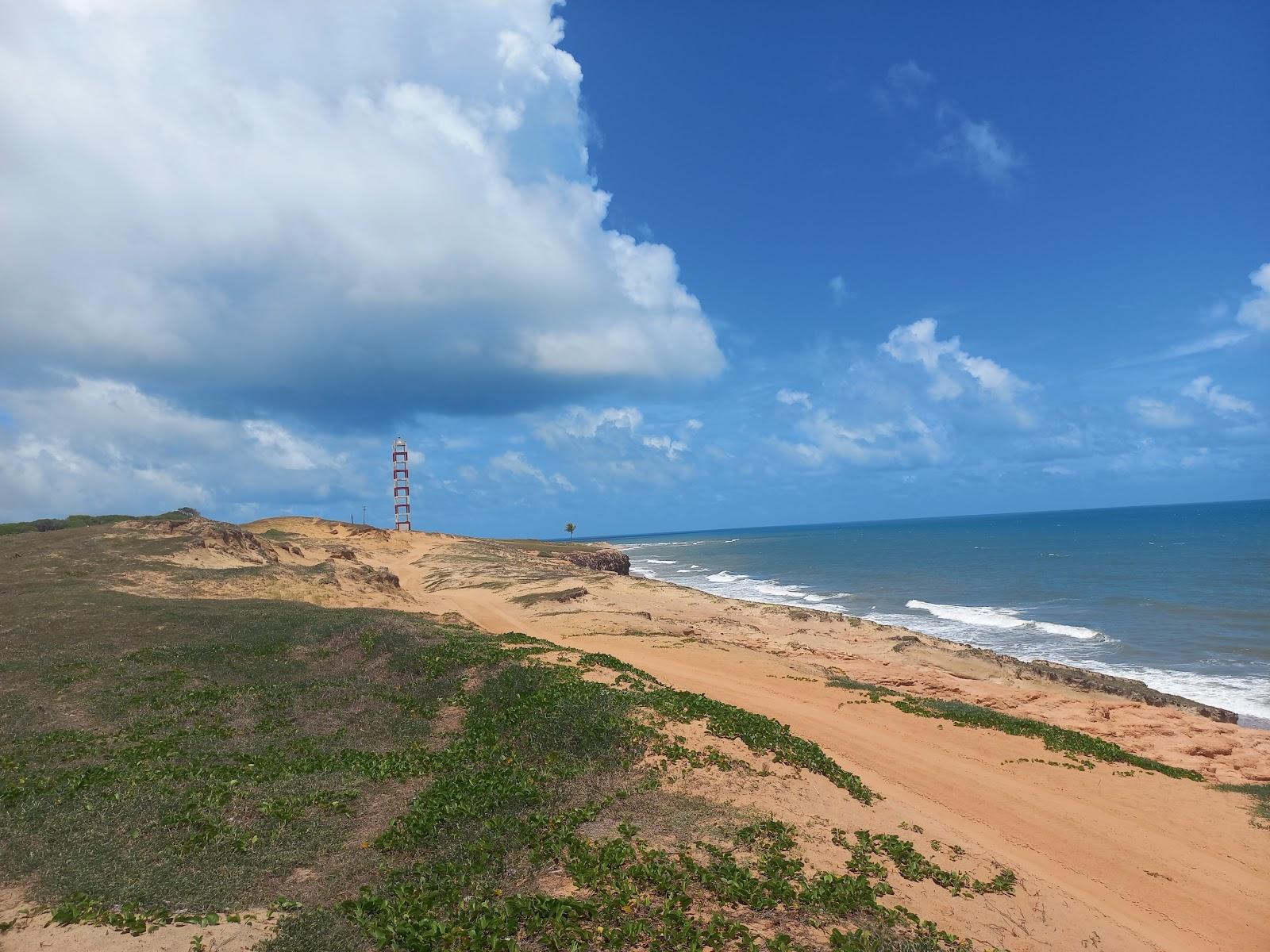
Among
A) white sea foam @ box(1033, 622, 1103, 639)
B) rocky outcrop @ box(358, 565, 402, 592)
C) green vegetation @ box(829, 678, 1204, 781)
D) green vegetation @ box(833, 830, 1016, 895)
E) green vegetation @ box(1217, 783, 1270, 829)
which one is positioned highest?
rocky outcrop @ box(358, 565, 402, 592)

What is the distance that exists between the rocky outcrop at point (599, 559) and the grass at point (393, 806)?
60440mm

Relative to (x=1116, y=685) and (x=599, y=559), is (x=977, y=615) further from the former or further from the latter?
(x=599, y=559)

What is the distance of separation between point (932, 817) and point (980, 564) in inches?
3531

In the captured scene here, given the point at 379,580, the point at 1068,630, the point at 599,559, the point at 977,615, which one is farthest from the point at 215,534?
the point at 1068,630

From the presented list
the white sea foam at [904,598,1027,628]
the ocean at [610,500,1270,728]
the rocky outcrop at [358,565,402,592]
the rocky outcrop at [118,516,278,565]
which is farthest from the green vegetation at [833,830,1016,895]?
the rocky outcrop at [118,516,278,565]

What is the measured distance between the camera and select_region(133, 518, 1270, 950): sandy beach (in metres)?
10.5

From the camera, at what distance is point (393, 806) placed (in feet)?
36.5

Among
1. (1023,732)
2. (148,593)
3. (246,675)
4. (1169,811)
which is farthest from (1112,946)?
(148,593)

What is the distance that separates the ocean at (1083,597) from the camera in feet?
112

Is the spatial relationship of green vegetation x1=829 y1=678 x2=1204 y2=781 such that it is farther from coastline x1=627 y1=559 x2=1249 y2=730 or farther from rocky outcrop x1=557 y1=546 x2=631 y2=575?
rocky outcrop x1=557 y1=546 x2=631 y2=575

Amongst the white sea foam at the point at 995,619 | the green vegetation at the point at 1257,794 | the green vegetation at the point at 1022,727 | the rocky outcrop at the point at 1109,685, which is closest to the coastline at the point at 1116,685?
the rocky outcrop at the point at 1109,685

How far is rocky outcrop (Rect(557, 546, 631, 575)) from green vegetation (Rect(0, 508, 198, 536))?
3903cm

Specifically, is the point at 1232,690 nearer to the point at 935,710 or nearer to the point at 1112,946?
the point at 935,710

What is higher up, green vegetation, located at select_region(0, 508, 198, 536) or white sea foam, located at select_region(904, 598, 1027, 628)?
green vegetation, located at select_region(0, 508, 198, 536)
